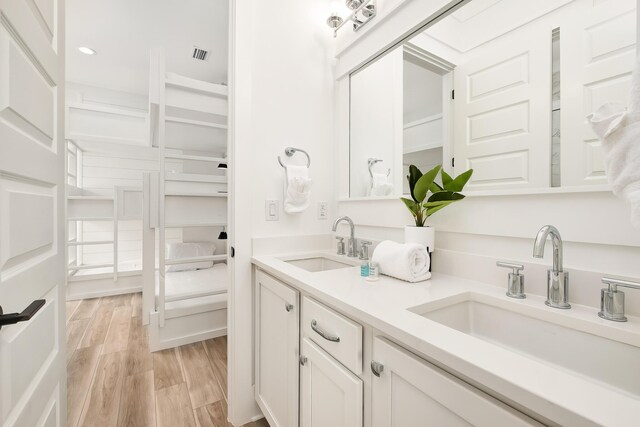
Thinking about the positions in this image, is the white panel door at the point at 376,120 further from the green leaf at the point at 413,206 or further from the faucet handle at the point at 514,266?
the faucet handle at the point at 514,266

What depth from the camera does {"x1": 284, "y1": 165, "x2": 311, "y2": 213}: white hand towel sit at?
1.47 m

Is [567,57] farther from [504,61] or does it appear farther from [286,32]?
[286,32]

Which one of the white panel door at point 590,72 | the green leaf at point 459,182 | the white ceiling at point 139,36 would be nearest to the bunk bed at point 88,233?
the white ceiling at point 139,36

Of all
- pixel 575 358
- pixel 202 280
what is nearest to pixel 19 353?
pixel 575 358

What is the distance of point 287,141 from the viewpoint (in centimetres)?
155

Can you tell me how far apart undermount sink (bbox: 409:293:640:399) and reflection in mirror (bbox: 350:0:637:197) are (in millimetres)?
396

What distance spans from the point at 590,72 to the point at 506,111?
231 mm

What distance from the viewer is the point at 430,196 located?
1096 millimetres

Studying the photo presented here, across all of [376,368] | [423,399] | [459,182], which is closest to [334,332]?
[376,368]

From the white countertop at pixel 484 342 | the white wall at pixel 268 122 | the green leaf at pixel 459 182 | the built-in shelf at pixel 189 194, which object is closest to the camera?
the white countertop at pixel 484 342

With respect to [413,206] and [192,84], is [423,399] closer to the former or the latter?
[413,206]

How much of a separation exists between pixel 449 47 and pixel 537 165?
2.10 feet

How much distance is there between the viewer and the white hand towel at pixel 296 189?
1.47 m

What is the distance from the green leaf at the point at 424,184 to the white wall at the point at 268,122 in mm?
692
